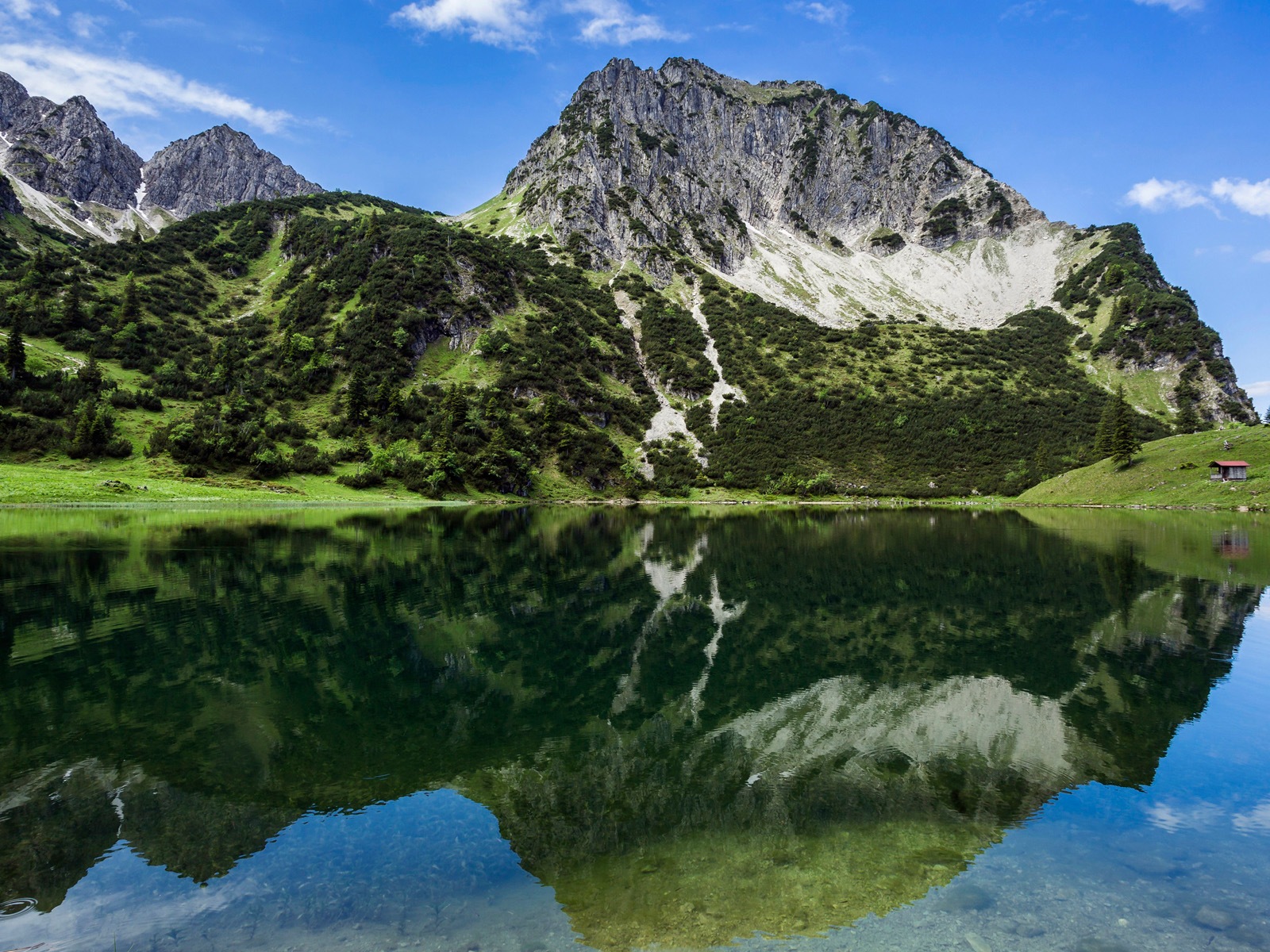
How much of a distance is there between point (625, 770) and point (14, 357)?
4765 inches

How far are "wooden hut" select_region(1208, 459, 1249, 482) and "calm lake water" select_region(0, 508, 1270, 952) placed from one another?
78933mm

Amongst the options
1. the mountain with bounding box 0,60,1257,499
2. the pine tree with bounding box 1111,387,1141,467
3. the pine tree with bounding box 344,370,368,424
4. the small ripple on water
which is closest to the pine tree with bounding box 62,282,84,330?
the mountain with bounding box 0,60,1257,499

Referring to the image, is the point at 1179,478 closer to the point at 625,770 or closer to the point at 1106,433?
the point at 1106,433

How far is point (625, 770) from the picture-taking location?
11117mm

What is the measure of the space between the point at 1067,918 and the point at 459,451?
361ft

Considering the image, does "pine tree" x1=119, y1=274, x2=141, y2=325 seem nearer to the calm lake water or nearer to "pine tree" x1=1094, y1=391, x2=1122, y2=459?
the calm lake water

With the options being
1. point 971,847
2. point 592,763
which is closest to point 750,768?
point 592,763

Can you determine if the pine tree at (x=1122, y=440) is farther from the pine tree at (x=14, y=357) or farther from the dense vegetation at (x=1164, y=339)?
the pine tree at (x=14, y=357)

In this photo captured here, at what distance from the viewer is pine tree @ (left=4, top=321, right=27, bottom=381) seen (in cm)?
8788

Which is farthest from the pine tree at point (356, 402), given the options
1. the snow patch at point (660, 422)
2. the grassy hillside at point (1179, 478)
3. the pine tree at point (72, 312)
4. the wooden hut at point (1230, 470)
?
the wooden hut at point (1230, 470)

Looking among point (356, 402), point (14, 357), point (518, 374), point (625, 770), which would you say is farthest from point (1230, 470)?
point (14, 357)

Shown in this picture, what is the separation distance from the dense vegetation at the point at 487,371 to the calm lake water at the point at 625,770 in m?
84.6

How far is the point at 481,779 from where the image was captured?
1069 centimetres

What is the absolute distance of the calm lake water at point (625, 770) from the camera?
7.27m
